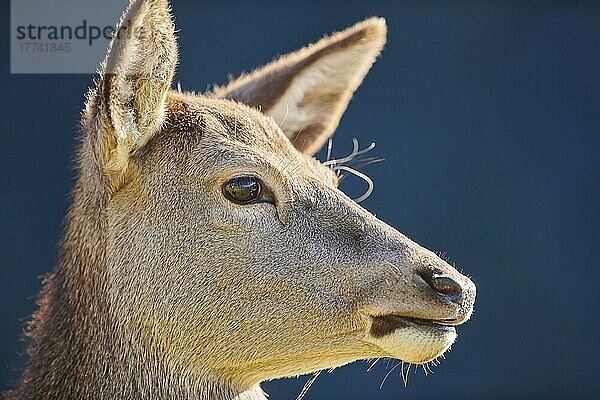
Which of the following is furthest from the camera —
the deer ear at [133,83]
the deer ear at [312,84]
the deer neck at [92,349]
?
the deer ear at [312,84]

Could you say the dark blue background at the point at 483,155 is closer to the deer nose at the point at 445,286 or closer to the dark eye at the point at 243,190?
the dark eye at the point at 243,190

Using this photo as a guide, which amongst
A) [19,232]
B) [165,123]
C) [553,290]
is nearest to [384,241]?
[165,123]

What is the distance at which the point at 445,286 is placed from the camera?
3365 mm

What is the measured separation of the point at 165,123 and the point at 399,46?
4.71 meters

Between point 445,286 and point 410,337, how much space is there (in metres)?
0.18

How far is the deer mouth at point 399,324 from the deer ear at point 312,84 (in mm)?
1148

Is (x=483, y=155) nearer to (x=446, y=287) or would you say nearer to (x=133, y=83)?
(x=446, y=287)

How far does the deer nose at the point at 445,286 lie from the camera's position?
132 inches

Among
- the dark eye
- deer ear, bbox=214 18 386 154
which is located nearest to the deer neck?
the dark eye

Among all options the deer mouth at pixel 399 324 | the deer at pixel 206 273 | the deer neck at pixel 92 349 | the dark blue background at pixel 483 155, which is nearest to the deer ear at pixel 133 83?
the deer at pixel 206 273

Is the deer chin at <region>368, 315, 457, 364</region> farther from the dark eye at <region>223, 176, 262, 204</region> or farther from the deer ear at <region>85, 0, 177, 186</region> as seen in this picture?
the deer ear at <region>85, 0, 177, 186</region>

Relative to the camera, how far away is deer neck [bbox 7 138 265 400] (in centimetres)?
349

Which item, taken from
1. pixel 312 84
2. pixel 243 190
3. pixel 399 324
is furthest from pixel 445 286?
pixel 312 84

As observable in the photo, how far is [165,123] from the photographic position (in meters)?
3.62
